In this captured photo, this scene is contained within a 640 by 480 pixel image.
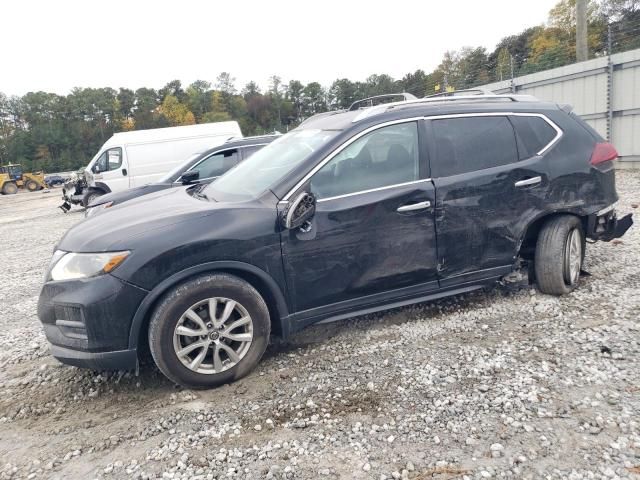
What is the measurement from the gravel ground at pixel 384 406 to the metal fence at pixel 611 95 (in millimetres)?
8647

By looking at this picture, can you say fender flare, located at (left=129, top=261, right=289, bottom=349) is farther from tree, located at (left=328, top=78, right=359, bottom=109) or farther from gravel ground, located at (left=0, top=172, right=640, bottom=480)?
tree, located at (left=328, top=78, right=359, bottom=109)

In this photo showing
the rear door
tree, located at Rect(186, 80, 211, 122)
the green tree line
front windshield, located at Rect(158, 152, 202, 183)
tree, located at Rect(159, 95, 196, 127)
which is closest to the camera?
the rear door

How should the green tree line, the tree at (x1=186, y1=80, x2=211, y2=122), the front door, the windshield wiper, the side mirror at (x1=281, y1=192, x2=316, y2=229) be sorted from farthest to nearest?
the tree at (x1=186, y1=80, x2=211, y2=122)
the green tree line
the windshield wiper
the front door
the side mirror at (x1=281, y1=192, x2=316, y2=229)

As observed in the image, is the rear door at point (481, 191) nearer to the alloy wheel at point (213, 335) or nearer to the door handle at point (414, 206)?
the door handle at point (414, 206)

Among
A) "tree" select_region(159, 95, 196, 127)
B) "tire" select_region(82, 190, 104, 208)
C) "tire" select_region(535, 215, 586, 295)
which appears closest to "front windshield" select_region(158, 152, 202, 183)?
"tire" select_region(535, 215, 586, 295)

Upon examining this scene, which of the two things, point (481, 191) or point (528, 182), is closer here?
point (481, 191)

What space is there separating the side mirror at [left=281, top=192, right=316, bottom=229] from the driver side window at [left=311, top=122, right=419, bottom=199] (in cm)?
14

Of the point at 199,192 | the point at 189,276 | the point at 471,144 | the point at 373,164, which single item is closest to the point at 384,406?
the point at 189,276

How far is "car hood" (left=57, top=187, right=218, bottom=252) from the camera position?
3.12 m

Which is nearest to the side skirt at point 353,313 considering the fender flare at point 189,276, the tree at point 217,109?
the fender flare at point 189,276

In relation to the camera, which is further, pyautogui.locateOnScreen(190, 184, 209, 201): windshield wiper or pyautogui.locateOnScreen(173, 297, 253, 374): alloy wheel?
pyautogui.locateOnScreen(190, 184, 209, 201): windshield wiper

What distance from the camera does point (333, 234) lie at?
3.40 m

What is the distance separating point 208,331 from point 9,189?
4063 centimetres

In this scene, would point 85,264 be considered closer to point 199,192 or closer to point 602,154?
point 199,192
